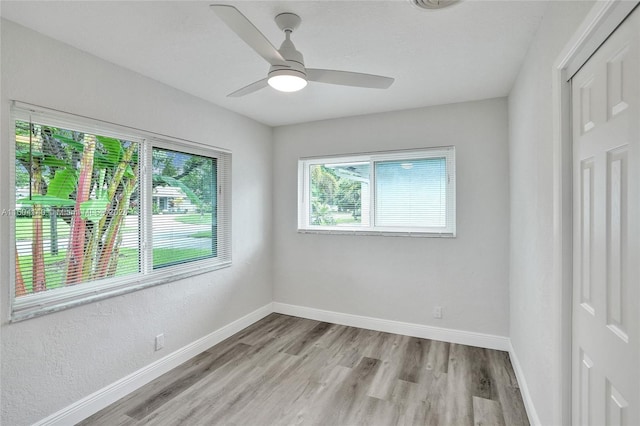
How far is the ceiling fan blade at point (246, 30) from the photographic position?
1.22 m

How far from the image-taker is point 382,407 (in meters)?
2.19

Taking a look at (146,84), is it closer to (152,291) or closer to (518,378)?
(152,291)

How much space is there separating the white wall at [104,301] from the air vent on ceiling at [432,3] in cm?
212

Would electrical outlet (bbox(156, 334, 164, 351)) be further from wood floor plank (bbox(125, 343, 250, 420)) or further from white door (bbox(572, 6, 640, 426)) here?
white door (bbox(572, 6, 640, 426))

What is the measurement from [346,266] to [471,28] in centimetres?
261

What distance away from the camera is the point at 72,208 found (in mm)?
2074

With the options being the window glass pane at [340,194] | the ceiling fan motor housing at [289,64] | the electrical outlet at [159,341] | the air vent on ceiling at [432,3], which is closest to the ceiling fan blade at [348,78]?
the ceiling fan motor housing at [289,64]

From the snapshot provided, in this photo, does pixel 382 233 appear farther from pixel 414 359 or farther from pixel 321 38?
pixel 321 38

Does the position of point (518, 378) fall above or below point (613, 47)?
below

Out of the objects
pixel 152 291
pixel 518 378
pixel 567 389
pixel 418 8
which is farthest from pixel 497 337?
pixel 152 291

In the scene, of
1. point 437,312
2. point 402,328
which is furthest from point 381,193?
point 402,328

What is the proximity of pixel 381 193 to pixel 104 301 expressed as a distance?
2.78m

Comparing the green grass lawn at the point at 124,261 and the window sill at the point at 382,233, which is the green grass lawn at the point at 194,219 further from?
the window sill at the point at 382,233

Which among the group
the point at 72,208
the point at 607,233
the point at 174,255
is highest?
the point at 72,208
